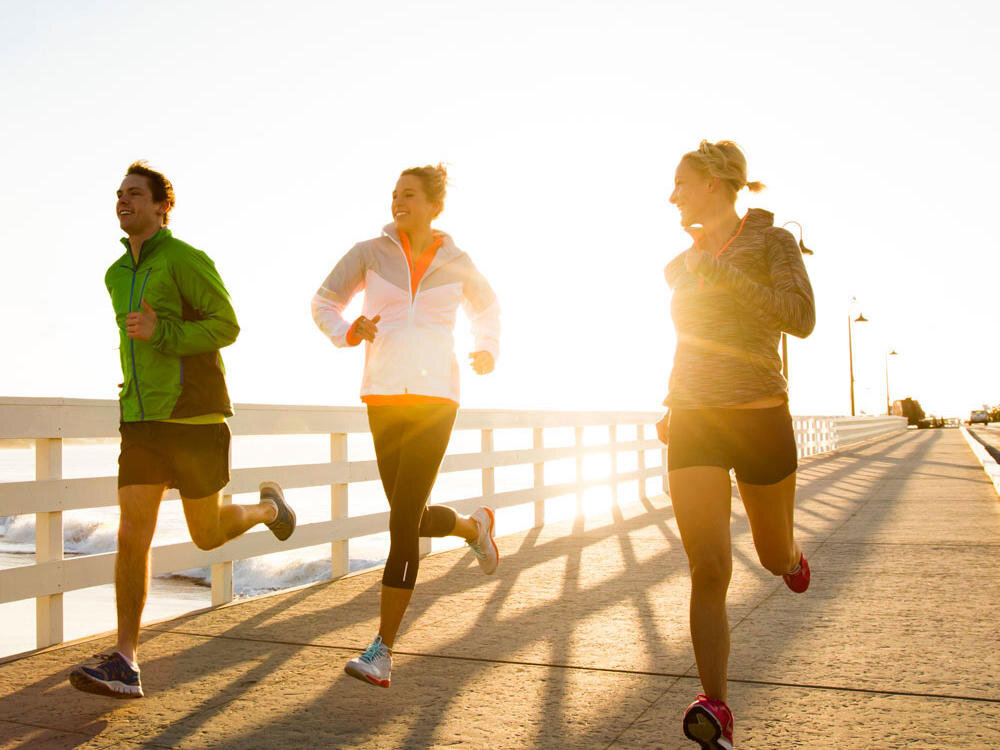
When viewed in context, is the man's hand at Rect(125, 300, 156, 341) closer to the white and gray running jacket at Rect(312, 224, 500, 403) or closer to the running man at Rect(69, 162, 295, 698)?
the running man at Rect(69, 162, 295, 698)

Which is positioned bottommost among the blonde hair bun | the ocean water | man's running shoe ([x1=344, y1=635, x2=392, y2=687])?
the ocean water

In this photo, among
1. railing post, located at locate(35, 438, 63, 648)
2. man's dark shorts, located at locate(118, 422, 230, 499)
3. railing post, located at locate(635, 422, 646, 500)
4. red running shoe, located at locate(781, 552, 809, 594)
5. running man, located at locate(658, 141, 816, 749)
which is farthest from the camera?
railing post, located at locate(635, 422, 646, 500)

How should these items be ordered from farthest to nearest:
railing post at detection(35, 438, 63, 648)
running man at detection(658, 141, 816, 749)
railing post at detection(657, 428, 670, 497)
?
railing post at detection(657, 428, 670, 497), railing post at detection(35, 438, 63, 648), running man at detection(658, 141, 816, 749)

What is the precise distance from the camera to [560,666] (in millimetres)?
4055

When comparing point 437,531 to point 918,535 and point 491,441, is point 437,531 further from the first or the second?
point 918,535

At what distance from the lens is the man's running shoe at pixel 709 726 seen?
9.04 feet

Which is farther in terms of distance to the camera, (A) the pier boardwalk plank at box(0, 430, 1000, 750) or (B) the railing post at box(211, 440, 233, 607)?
(B) the railing post at box(211, 440, 233, 607)

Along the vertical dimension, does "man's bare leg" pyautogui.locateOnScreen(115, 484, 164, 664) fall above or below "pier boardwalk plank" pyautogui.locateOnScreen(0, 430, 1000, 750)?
above

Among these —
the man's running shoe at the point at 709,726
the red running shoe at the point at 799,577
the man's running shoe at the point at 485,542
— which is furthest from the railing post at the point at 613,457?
the man's running shoe at the point at 709,726

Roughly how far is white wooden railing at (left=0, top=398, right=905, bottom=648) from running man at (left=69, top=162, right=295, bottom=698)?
890mm

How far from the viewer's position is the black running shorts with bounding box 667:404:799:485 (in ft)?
10.4

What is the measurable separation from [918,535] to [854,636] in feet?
13.8

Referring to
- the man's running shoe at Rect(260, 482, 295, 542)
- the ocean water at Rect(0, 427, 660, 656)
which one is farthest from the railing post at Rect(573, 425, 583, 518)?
the man's running shoe at Rect(260, 482, 295, 542)

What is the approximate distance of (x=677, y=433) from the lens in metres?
3.26
